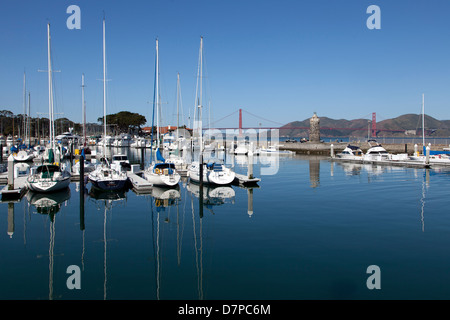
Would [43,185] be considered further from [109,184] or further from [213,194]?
[213,194]

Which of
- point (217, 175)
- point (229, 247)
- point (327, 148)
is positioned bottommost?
point (229, 247)

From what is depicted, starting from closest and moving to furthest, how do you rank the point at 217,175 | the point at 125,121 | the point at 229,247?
the point at 229,247, the point at 217,175, the point at 125,121

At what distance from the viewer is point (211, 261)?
12.9 metres

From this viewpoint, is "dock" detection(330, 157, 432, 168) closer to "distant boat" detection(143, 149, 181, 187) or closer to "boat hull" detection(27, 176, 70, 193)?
"distant boat" detection(143, 149, 181, 187)

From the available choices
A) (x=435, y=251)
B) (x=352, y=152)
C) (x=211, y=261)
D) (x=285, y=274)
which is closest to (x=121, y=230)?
(x=211, y=261)

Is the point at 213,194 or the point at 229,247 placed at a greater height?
the point at 213,194

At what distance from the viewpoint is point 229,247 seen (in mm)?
14383

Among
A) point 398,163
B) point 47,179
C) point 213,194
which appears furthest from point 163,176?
point 398,163

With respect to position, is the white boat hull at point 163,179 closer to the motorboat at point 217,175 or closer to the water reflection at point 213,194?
the water reflection at point 213,194

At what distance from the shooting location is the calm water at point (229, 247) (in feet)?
34.8

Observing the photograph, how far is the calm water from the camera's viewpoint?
10602 millimetres

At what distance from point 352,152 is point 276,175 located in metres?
26.0

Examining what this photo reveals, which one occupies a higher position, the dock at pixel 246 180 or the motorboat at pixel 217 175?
the motorboat at pixel 217 175

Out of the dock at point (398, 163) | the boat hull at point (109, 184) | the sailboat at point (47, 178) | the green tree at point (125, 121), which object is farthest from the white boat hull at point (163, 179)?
the green tree at point (125, 121)
